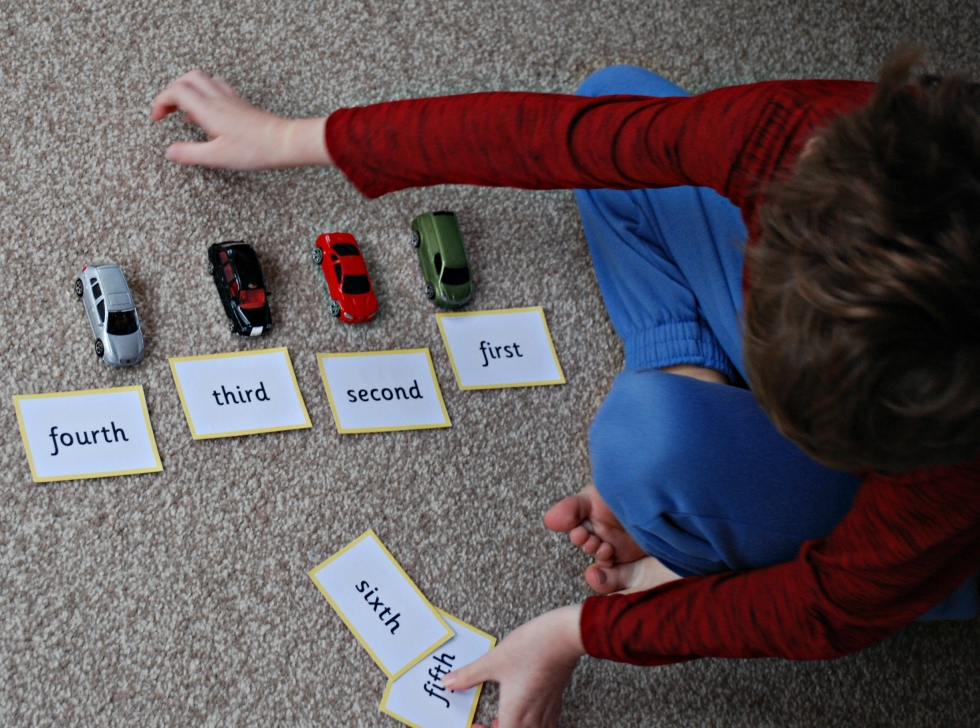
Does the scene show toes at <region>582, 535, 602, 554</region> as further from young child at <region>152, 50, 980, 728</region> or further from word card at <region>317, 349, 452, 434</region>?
word card at <region>317, 349, 452, 434</region>

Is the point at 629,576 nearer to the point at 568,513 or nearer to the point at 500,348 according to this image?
the point at 568,513

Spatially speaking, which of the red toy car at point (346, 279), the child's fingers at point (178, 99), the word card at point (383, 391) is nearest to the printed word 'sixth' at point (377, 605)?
the word card at point (383, 391)

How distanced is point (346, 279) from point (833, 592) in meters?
0.48

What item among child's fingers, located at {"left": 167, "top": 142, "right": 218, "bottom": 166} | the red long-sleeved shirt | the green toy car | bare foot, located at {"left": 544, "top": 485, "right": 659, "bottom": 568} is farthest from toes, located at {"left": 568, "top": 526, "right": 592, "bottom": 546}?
child's fingers, located at {"left": 167, "top": 142, "right": 218, "bottom": 166}

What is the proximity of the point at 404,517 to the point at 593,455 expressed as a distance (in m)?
0.19

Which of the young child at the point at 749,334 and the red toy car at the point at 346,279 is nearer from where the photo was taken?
the young child at the point at 749,334

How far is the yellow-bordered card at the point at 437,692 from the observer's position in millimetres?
750

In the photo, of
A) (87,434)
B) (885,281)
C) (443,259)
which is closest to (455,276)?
(443,259)

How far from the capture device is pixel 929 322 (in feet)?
1.48

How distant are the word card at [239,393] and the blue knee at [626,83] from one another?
0.44 meters

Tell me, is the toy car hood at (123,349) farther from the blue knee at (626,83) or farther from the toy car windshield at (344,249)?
the blue knee at (626,83)

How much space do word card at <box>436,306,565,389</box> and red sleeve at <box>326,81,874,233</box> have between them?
0.17m

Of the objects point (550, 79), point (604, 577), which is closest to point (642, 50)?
point (550, 79)

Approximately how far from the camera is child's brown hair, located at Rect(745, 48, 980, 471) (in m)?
0.45
